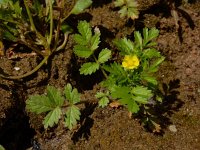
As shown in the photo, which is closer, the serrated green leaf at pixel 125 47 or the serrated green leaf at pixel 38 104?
the serrated green leaf at pixel 38 104

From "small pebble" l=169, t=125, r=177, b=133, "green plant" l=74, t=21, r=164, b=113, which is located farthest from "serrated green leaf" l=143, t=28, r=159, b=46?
"small pebble" l=169, t=125, r=177, b=133

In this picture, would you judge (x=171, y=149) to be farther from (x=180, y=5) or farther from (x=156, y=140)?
(x=180, y=5)

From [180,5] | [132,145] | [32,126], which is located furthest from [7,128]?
[180,5]

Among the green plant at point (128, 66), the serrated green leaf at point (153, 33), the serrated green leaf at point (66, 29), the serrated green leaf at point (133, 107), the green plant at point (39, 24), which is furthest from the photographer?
the serrated green leaf at point (66, 29)

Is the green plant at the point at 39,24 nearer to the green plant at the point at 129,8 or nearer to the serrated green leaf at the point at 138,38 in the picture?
the green plant at the point at 129,8

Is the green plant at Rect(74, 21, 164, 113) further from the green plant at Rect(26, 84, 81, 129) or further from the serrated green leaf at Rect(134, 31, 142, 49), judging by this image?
the green plant at Rect(26, 84, 81, 129)

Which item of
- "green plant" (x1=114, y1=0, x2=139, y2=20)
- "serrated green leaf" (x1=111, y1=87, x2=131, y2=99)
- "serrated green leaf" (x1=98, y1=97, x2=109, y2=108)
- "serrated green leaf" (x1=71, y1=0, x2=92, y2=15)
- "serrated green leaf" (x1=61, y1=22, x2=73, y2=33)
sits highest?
"serrated green leaf" (x1=71, y1=0, x2=92, y2=15)

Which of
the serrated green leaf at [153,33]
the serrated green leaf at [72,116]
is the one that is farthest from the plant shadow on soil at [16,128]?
the serrated green leaf at [153,33]
